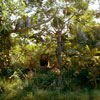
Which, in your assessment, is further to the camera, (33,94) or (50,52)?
(50,52)

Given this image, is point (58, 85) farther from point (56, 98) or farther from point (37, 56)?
point (37, 56)

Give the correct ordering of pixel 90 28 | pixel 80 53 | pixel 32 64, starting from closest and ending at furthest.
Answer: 1. pixel 80 53
2. pixel 90 28
3. pixel 32 64

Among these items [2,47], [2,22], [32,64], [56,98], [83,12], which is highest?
[83,12]

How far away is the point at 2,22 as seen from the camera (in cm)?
545

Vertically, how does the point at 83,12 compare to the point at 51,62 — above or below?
above

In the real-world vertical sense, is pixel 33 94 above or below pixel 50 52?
below

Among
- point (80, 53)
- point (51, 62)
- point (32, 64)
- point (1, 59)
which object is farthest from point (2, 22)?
point (51, 62)

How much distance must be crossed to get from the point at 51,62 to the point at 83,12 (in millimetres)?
5483

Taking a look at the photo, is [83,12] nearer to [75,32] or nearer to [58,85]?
[75,32]

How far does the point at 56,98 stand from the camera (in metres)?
5.59

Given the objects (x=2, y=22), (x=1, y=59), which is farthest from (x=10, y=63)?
(x=2, y=22)

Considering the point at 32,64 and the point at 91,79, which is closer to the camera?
the point at 91,79

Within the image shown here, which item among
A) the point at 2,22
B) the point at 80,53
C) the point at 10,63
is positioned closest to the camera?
the point at 2,22

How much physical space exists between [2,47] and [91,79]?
199 inches
